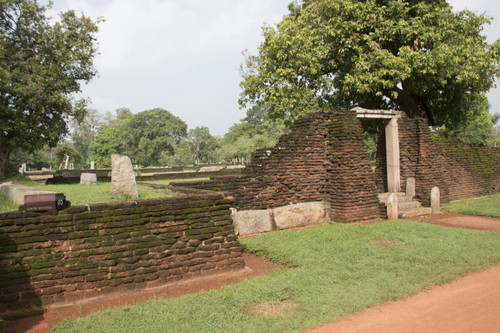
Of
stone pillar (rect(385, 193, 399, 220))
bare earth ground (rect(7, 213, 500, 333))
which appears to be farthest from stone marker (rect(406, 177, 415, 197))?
bare earth ground (rect(7, 213, 500, 333))

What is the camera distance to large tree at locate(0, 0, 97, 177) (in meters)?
16.0

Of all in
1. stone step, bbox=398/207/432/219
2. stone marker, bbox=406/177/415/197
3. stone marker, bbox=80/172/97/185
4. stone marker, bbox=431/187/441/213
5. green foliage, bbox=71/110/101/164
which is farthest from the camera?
green foliage, bbox=71/110/101/164

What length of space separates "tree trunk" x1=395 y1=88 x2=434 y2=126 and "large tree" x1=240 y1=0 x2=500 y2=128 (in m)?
0.04

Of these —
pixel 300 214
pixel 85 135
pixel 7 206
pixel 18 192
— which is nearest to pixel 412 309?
pixel 300 214

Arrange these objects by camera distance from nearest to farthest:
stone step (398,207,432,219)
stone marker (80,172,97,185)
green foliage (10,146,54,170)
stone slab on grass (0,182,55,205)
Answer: stone slab on grass (0,182,55,205) → stone marker (80,172,97,185) → stone step (398,207,432,219) → green foliage (10,146,54,170)

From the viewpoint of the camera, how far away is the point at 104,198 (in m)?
6.48

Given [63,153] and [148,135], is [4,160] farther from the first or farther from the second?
[148,135]

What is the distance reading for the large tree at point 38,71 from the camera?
1597cm

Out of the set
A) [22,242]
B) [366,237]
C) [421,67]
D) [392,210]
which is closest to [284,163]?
[366,237]

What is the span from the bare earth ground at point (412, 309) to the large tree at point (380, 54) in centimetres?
876

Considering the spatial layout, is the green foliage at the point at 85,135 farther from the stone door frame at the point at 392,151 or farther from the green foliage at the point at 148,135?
the stone door frame at the point at 392,151

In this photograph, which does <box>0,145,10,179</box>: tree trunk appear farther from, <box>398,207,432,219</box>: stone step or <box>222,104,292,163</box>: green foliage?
<box>222,104,292,163</box>: green foliage

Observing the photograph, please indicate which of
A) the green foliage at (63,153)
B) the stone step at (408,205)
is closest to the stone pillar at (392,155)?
the stone step at (408,205)

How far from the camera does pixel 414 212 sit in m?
10.8
